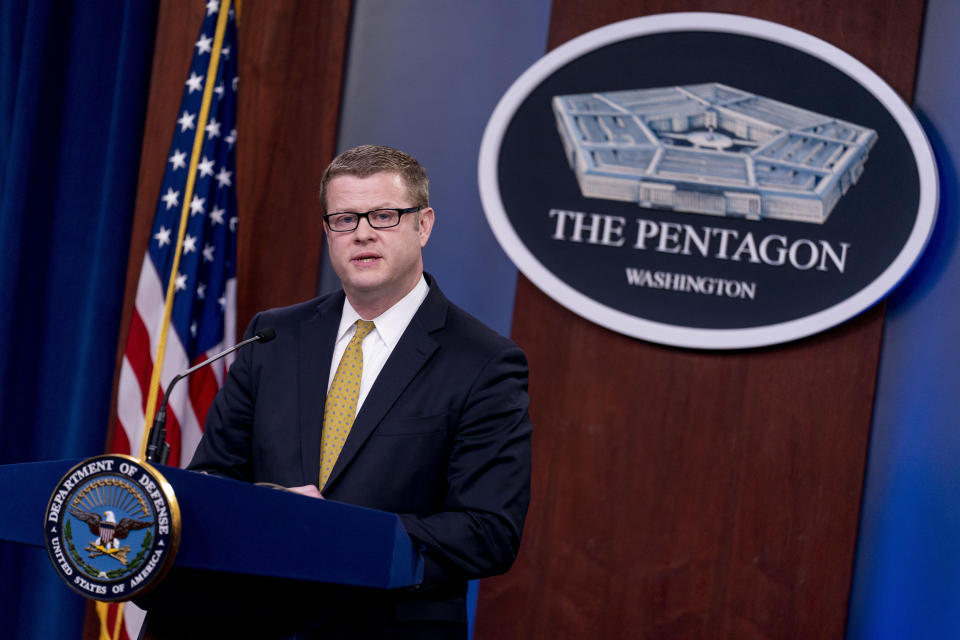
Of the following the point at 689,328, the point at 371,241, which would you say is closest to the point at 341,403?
the point at 371,241

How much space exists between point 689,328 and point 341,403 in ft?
4.87

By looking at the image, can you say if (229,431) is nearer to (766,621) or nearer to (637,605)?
(637,605)

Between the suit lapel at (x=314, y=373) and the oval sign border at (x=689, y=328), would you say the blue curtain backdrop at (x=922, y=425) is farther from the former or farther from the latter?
the suit lapel at (x=314, y=373)

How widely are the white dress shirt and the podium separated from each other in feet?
1.60

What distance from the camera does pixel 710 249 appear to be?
9.80 feet

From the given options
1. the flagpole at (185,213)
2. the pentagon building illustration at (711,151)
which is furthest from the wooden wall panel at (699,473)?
the flagpole at (185,213)

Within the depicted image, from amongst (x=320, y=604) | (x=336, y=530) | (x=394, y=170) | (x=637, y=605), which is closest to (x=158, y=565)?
(x=336, y=530)

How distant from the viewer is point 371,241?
5.81ft

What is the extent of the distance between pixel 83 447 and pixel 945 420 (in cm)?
281

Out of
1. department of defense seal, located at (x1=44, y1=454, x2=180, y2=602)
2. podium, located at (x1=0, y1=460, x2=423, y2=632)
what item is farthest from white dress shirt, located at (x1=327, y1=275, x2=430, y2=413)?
department of defense seal, located at (x1=44, y1=454, x2=180, y2=602)

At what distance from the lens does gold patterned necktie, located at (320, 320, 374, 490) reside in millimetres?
1730

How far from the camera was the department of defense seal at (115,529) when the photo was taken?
114 cm

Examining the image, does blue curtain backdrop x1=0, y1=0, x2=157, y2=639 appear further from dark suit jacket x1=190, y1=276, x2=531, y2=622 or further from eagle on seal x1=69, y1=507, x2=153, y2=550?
eagle on seal x1=69, y1=507, x2=153, y2=550

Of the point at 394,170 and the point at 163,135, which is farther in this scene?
the point at 163,135
